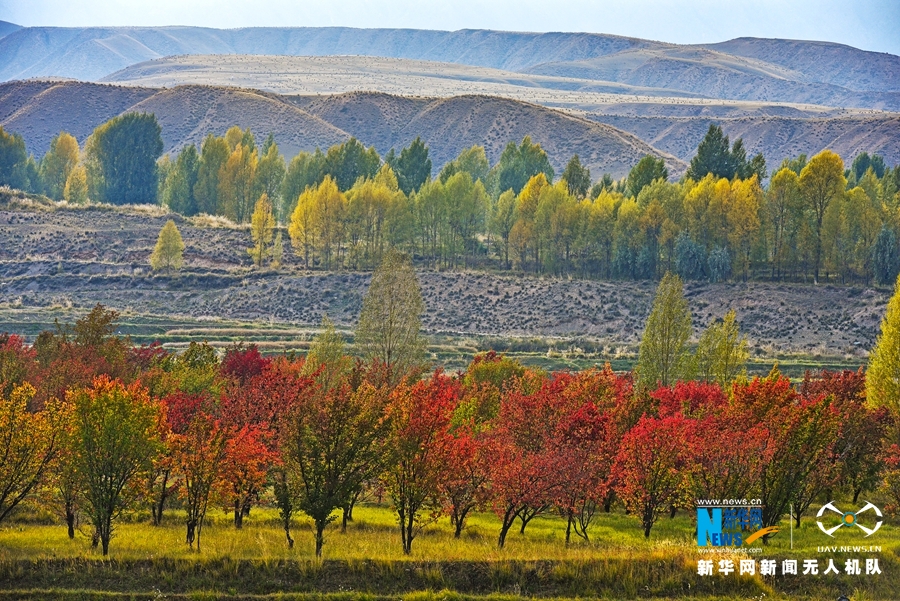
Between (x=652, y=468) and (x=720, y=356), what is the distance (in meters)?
28.0

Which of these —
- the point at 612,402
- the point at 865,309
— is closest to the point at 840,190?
the point at 865,309

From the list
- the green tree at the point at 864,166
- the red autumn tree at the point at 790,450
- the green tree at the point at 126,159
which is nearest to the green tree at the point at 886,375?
the red autumn tree at the point at 790,450

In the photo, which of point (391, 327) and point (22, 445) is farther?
point (391, 327)

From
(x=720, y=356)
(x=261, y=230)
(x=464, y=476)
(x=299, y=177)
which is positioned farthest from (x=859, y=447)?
(x=299, y=177)

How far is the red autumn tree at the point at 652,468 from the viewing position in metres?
37.8

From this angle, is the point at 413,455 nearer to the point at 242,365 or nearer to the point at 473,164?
the point at 242,365

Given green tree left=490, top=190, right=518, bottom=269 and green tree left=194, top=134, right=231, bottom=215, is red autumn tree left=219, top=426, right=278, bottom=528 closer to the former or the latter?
green tree left=490, top=190, right=518, bottom=269

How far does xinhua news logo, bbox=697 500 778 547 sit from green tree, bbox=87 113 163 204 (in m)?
120

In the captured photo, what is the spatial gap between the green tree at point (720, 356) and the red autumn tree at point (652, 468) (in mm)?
25412

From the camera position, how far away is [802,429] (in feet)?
126

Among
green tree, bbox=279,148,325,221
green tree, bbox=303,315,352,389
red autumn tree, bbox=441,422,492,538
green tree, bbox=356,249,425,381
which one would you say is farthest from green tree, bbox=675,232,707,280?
red autumn tree, bbox=441,422,492,538

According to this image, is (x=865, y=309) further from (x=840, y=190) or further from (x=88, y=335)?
(x=88, y=335)

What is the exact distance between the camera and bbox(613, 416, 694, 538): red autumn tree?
37.8 m

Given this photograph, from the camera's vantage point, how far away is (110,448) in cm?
3566
